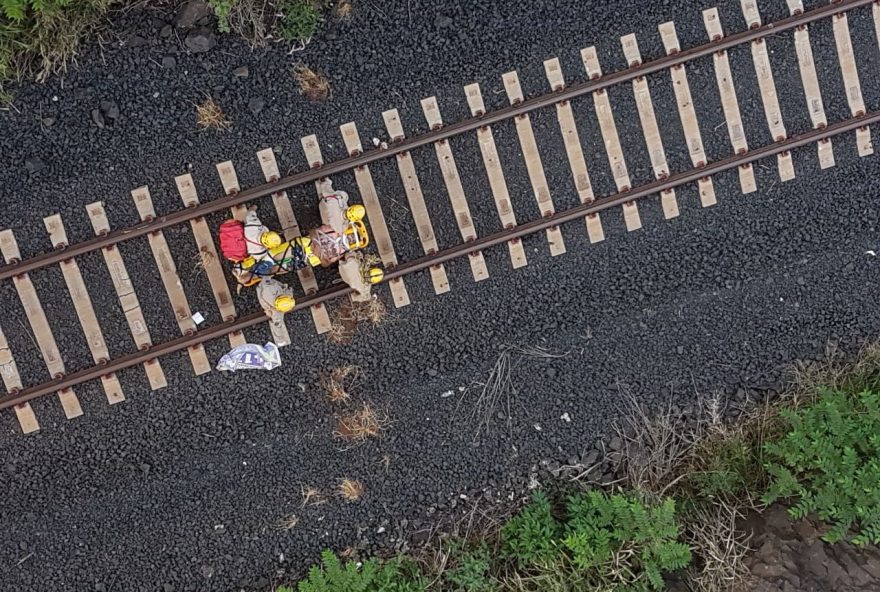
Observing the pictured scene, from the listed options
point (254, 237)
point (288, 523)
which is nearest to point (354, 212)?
point (254, 237)

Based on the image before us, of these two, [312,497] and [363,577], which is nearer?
[363,577]

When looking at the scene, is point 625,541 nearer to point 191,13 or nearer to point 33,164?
point 191,13

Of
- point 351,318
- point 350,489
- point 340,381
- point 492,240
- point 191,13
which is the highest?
point 191,13

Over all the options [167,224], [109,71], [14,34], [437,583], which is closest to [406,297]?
[167,224]

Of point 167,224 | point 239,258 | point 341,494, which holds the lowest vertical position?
point 341,494

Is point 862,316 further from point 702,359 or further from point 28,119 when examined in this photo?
point 28,119

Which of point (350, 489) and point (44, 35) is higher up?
point (44, 35)
